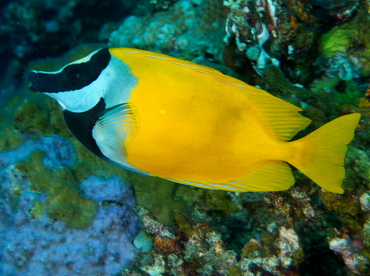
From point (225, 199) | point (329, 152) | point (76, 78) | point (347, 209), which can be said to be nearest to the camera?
point (329, 152)

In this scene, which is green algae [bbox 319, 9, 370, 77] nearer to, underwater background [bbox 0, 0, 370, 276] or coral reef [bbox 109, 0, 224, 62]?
underwater background [bbox 0, 0, 370, 276]

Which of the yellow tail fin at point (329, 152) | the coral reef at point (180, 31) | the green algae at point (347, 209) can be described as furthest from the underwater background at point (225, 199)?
the coral reef at point (180, 31)

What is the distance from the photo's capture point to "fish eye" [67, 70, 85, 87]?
1.56 metres

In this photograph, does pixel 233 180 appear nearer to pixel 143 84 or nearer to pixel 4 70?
pixel 143 84

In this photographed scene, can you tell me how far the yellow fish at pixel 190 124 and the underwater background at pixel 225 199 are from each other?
540 millimetres

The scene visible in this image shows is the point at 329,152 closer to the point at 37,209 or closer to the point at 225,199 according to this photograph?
the point at 225,199

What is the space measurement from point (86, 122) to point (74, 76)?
0.28 metres

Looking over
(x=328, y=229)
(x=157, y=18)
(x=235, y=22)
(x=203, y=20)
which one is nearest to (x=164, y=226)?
(x=328, y=229)

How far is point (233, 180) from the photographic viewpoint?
62.4 inches

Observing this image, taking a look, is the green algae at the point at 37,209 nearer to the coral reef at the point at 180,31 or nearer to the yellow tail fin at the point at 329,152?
the yellow tail fin at the point at 329,152

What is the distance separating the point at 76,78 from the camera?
1.57 m

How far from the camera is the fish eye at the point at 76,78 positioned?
1.56 m

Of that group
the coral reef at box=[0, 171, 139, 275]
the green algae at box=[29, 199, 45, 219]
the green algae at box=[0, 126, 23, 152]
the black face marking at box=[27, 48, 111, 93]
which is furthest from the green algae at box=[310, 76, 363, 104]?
the green algae at box=[0, 126, 23, 152]

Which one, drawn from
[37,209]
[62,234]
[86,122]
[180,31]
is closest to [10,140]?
[37,209]
